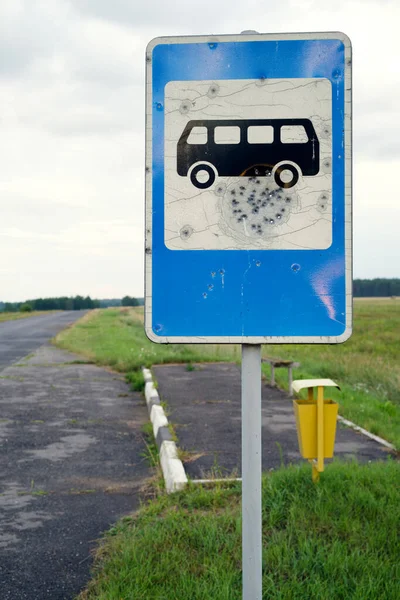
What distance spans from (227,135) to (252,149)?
0.10 m

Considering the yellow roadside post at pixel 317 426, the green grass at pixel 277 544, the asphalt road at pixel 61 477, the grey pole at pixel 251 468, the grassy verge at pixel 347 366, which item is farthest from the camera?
the grassy verge at pixel 347 366

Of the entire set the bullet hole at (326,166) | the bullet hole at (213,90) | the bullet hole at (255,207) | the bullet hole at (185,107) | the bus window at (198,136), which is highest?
the bullet hole at (213,90)

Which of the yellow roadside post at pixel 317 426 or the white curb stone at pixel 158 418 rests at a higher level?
the yellow roadside post at pixel 317 426

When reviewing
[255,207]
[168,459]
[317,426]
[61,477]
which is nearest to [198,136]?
[255,207]

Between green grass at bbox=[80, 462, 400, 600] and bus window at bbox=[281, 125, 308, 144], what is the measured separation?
2.27 metres

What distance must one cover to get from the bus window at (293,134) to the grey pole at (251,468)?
0.73m

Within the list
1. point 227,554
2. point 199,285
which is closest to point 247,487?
point 199,285

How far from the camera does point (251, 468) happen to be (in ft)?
7.86

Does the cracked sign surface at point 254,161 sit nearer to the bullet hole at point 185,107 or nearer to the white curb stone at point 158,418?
the bullet hole at point 185,107

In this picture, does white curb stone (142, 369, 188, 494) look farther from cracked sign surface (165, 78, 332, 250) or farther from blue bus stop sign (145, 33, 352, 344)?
cracked sign surface (165, 78, 332, 250)

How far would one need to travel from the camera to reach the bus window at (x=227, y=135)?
2414 mm

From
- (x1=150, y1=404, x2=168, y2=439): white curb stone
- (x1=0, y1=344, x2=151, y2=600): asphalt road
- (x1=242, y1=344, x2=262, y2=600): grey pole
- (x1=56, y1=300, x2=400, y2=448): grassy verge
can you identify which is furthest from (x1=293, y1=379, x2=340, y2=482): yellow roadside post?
(x1=150, y1=404, x2=168, y2=439): white curb stone

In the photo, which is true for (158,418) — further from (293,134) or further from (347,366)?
(347,366)

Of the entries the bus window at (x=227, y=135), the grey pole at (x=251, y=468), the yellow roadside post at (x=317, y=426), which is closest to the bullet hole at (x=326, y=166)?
the bus window at (x=227, y=135)
